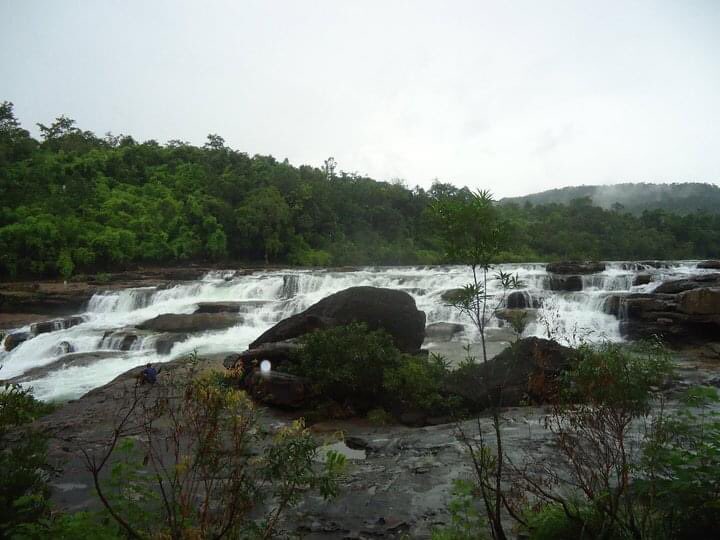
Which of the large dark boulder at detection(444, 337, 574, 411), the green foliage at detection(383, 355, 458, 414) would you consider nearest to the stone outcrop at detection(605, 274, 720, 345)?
the large dark boulder at detection(444, 337, 574, 411)

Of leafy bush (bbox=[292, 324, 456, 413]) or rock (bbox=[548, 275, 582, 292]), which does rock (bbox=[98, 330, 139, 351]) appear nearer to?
leafy bush (bbox=[292, 324, 456, 413])

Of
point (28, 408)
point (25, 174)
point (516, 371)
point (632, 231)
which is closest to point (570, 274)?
point (516, 371)

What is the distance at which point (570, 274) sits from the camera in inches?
882

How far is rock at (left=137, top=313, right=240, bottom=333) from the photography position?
1744cm

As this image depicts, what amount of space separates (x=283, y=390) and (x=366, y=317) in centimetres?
363

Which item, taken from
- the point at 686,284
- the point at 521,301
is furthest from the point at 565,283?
the point at 686,284

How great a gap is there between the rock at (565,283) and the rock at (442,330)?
6336mm

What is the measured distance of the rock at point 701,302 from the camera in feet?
44.8

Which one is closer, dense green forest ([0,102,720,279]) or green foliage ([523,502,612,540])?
green foliage ([523,502,612,540])

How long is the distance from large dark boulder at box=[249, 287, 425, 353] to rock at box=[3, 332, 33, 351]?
31.8 feet

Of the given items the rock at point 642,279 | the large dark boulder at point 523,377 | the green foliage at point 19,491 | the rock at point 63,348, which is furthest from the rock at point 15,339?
the rock at point 642,279

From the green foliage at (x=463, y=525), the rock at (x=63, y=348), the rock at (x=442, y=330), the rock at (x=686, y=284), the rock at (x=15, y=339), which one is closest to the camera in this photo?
the green foliage at (x=463, y=525)

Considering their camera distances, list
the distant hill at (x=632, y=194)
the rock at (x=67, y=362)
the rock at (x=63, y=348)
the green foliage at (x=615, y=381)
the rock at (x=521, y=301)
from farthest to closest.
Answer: the distant hill at (x=632, y=194) → the rock at (x=521, y=301) → the rock at (x=63, y=348) → the rock at (x=67, y=362) → the green foliage at (x=615, y=381)

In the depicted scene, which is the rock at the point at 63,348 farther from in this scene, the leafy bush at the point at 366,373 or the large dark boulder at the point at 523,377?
the large dark boulder at the point at 523,377
